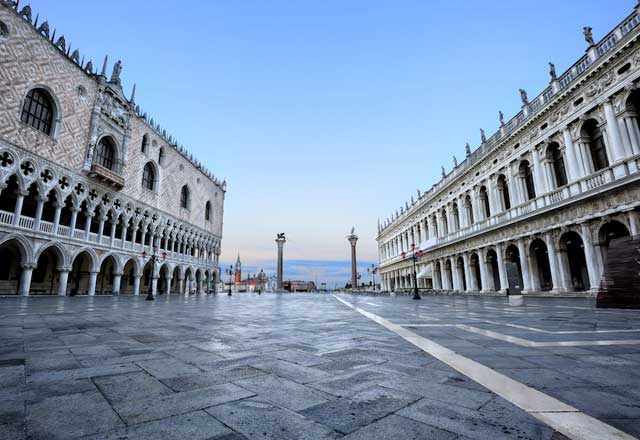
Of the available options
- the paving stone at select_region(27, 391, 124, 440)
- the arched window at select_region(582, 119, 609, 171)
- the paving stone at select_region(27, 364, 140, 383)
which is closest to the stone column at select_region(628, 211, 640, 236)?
the arched window at select_region(582, 119, 609, 171)

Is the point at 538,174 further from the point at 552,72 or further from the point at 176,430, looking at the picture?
the point at 176,430

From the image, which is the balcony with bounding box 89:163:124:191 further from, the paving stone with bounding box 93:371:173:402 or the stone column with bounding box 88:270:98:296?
the paving stone with bounding box 93:371:173:402

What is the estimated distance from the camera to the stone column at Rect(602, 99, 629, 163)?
1554 cm

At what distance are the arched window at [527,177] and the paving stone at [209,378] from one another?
2553cm

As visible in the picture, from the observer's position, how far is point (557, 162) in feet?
67.8

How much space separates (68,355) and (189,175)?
1706 inches

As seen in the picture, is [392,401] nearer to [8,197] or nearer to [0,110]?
[0,110]

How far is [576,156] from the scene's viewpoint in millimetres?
18188

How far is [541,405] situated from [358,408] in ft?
3.98

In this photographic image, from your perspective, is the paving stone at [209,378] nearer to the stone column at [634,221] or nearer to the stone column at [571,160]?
the stone column at [634,221]

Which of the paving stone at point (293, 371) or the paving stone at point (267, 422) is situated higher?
the paving stone at point (267, 422)

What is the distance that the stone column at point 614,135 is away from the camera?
15.5m

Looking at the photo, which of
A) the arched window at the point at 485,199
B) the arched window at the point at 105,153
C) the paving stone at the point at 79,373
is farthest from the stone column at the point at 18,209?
the arched window at the point at 485,199

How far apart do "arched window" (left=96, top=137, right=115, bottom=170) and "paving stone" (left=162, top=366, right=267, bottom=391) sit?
32.3 m
